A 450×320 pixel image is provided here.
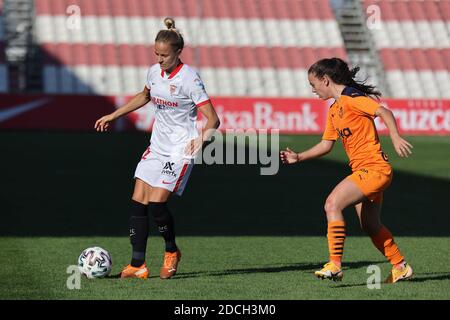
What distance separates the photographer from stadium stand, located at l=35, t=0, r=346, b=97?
1613 inches

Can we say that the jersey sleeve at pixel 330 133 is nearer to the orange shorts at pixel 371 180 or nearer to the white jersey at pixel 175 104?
the orange shorts at pixel 371 180

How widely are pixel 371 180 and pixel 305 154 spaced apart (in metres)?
0.66

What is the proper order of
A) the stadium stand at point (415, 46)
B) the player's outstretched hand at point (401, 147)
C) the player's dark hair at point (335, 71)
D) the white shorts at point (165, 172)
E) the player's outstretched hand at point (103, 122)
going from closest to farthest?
the player's outstretched hand at point (401, 147) < the player's dark hair at point (335, 71) < the white shorts at point (165, 172) < the player's outstretched hand at point (103, 122) < the stadium stand at point (415, 46)

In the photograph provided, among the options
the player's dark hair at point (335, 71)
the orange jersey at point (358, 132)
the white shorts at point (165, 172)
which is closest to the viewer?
the orange jersey at point (358, 132)

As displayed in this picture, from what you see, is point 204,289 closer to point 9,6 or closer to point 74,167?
point 74,167

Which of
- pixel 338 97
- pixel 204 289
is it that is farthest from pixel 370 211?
pixel 204 289

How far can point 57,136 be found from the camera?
1265 inches

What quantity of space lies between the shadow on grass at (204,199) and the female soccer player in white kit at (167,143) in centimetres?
340

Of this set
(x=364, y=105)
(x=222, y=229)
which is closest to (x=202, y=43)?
(x=222, y=229)

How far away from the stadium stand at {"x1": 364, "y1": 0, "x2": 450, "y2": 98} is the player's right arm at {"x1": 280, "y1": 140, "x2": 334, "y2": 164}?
34.1 meters

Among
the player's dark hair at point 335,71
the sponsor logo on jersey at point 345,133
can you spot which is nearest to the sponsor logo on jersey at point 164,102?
the player's dark hair at point 335,71

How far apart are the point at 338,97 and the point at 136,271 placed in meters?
2.29

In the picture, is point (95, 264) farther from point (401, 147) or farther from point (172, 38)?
point (401, 147)

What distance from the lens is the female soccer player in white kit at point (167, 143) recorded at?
9.01m
